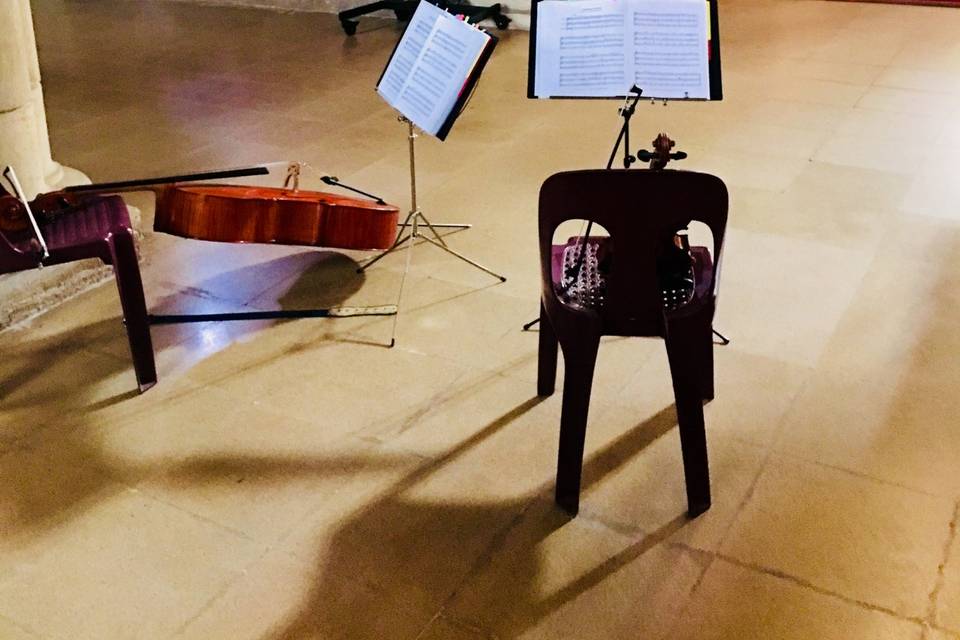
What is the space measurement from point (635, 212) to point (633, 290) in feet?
0.65

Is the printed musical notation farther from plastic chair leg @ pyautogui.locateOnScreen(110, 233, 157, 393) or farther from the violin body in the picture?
plastic chair leg @ pyautogui.locateOnScreen(110, 233, 157, 393)

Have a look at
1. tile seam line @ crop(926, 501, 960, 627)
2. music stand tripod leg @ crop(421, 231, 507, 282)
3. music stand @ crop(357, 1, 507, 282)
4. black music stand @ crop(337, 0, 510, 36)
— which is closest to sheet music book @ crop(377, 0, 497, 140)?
music stand @ crop(357, 1, 507, 282)

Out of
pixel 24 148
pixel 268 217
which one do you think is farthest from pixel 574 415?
pixel 24 148

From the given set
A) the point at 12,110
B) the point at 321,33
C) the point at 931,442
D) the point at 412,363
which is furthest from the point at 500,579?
the point at 321,33

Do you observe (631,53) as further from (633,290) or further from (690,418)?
(690,418)

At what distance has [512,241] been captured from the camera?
3818mm

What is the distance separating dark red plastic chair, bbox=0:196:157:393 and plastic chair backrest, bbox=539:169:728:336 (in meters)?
1.27

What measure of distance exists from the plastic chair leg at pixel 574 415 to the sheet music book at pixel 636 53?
0.74 metres

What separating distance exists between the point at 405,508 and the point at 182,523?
1.82 feet

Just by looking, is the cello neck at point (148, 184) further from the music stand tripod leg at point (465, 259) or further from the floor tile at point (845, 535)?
the floor tile at point (845, 535)

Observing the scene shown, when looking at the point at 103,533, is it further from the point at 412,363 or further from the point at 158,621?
the point at 412,363

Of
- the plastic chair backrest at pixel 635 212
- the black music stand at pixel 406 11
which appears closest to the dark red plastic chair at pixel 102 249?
the plastic chair backrest at pixel 635 212

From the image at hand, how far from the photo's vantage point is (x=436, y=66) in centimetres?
294

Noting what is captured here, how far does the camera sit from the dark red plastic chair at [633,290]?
2029mm
